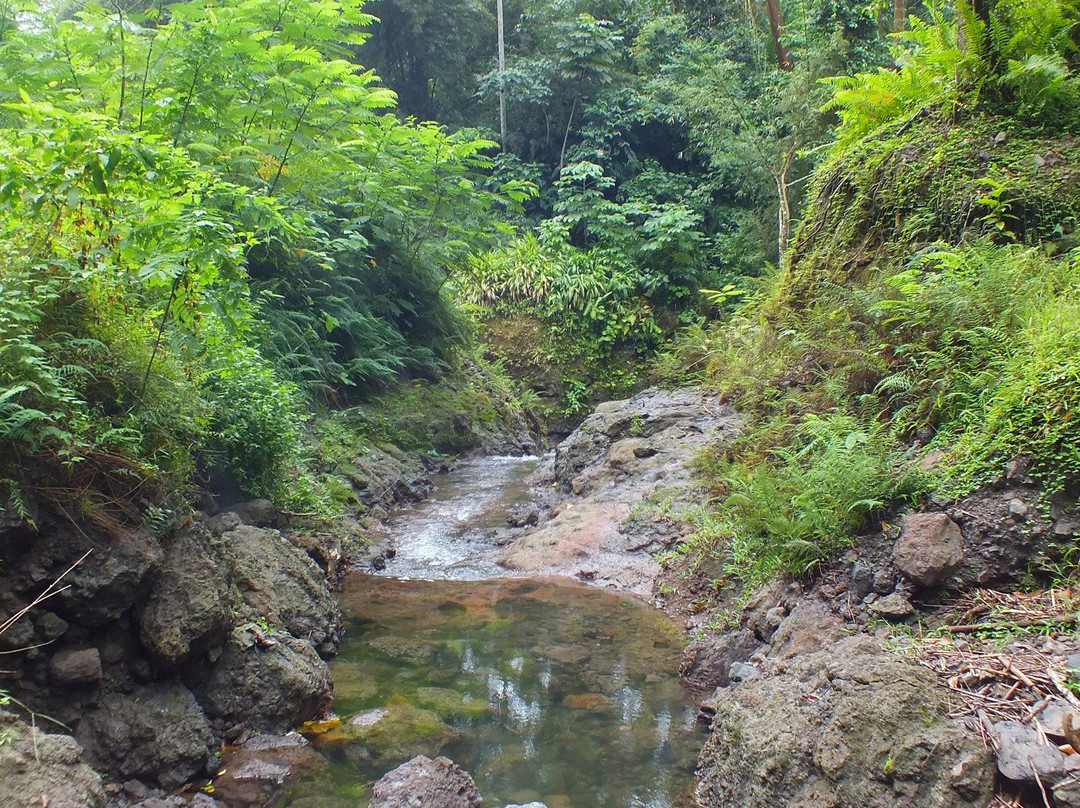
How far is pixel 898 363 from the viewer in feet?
19.6

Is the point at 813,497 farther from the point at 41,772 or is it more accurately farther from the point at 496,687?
the point at 41,772

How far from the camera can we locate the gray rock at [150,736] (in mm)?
3691

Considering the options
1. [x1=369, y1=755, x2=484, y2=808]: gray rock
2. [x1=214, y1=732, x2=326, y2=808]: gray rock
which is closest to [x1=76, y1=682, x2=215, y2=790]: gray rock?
[x1=214, y1=732, x2=326, y2=808]: gray rock

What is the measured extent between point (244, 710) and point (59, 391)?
212 cm

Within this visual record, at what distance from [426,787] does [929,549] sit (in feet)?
9.86

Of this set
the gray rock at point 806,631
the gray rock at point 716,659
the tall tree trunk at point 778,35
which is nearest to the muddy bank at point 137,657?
the gray rock at point 716,659

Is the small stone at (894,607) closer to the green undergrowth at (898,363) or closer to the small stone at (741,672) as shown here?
the green undergrowth at (898,363)

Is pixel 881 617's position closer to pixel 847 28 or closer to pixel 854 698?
pixel 854 698

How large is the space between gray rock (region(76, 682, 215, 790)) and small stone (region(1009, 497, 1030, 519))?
15.0 feet

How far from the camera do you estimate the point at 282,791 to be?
383 centimetres

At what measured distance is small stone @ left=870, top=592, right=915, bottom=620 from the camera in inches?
159

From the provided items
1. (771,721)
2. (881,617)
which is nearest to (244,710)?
(771,721)

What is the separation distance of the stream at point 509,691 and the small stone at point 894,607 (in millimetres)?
1334

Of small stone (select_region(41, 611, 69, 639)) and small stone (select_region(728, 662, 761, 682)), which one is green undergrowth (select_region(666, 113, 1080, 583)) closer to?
small stone (select_region(728, 662, 761, 682))
